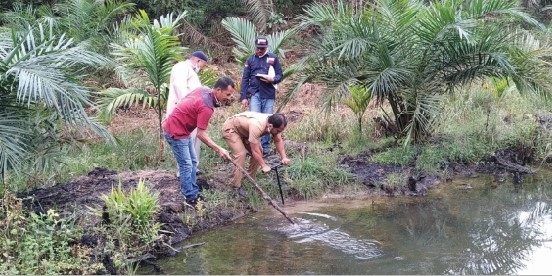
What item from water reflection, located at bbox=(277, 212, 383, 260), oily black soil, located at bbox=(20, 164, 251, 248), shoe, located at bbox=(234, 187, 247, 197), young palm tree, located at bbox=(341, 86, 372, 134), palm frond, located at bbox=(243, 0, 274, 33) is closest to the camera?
water reflection, located at bbox=(277, 212, 383, 260)

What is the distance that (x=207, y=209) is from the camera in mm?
7664

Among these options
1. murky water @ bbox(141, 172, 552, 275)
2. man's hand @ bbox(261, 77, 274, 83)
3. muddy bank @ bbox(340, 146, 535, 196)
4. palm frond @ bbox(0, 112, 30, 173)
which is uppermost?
man's hand @ bbox(261, 77, 274, 83)

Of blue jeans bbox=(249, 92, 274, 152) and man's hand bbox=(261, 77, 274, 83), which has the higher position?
man's hand bbox=(261, 77, 274, 83)

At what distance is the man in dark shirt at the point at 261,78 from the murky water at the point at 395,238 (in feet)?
→ 6.08

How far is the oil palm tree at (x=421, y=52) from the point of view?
29.8 ft

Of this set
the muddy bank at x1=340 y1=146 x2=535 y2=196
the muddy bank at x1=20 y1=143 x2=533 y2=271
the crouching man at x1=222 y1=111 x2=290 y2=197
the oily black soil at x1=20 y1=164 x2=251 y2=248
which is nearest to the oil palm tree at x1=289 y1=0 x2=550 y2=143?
the muddy bank at x1=340 y1=146 x2=535 y2=196

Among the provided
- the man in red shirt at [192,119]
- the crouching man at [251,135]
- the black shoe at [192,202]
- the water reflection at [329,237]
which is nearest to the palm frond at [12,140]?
the man in red shirt at [192,119]

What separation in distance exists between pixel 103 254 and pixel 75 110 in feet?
5.40

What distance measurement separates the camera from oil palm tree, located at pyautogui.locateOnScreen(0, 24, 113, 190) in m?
6.05

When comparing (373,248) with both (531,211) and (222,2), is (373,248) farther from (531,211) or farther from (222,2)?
(222,2)

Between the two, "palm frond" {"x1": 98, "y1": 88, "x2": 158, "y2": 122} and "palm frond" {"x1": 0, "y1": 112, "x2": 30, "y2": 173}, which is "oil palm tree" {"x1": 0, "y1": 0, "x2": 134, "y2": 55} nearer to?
"palm frond" {"x1": 98, "y1": 88, "x2": 158, "y2": 122}

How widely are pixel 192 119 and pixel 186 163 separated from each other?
1.88 feet

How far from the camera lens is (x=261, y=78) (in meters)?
9.19

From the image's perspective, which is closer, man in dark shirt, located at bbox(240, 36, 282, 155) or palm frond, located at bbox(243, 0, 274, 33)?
man in dark shirt, located at bbox(240, 36, 282, 155)
